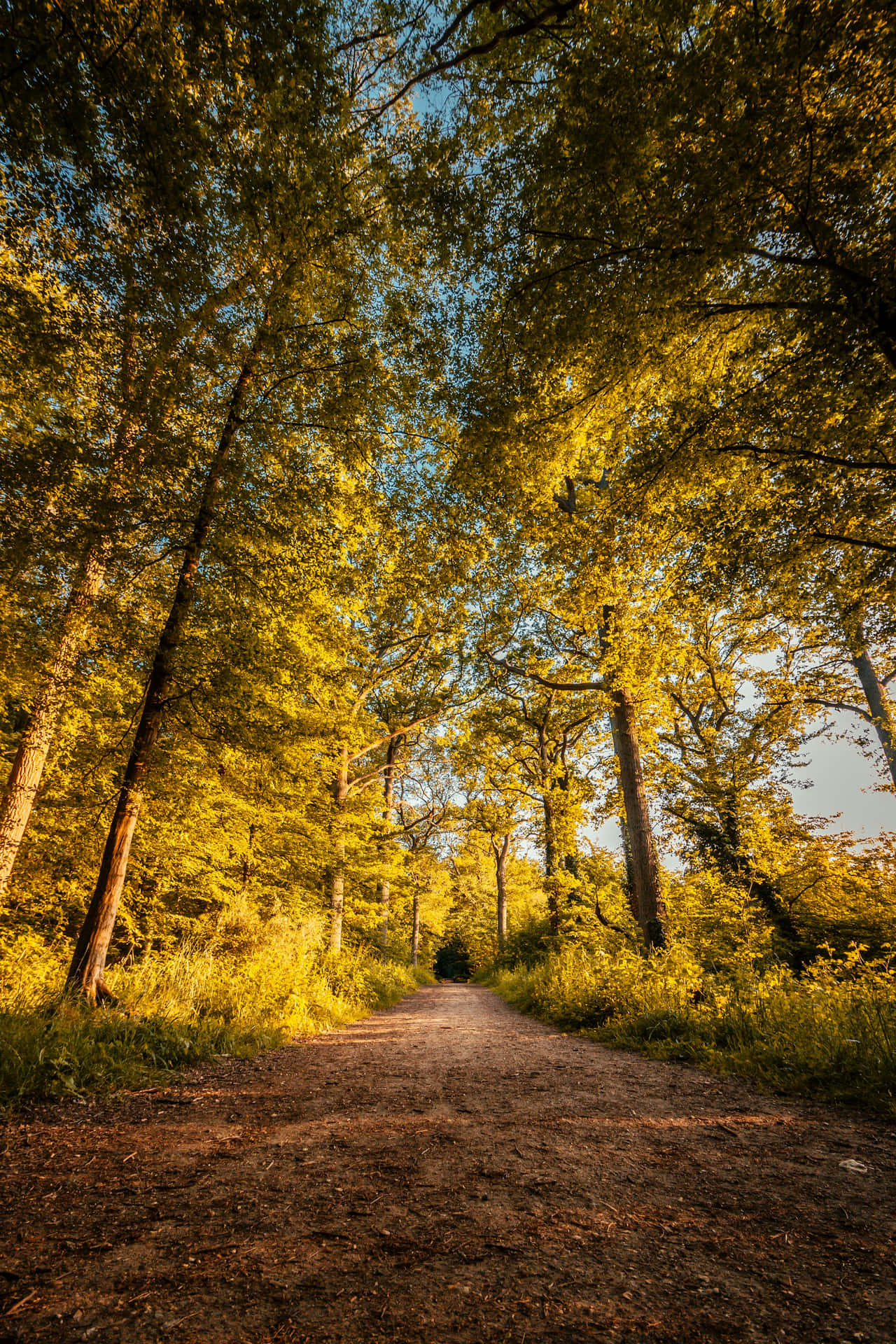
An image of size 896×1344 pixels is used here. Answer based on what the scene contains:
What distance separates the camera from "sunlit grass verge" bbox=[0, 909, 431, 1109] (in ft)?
13.4

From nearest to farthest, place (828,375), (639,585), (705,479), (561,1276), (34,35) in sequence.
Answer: (561,1276) → (34,35) → (828,375) → (705,479) → (639,585)

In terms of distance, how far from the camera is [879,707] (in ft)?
43.1

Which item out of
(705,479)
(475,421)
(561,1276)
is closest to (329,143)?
(475,421)

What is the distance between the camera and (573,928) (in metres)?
12.3

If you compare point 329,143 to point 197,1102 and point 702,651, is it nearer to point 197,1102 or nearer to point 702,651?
point 197,1102

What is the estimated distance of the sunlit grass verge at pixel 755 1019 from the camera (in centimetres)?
418

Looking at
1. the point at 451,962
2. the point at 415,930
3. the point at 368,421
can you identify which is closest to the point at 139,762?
the point at 368,421

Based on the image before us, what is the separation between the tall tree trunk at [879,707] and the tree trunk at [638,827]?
662 centimetres

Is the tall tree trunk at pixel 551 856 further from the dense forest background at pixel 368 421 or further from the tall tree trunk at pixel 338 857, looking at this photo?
the tall tree trunk at pixel 338 857

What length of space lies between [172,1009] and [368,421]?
773 centimetres

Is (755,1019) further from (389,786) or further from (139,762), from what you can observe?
(389,786)

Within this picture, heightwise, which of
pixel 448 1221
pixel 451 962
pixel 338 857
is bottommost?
pixel 451 962

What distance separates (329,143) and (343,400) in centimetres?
233

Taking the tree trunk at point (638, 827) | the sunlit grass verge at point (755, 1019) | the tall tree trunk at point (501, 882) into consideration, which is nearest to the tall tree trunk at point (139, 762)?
the sunlit grass verge at point (755, 1019)
